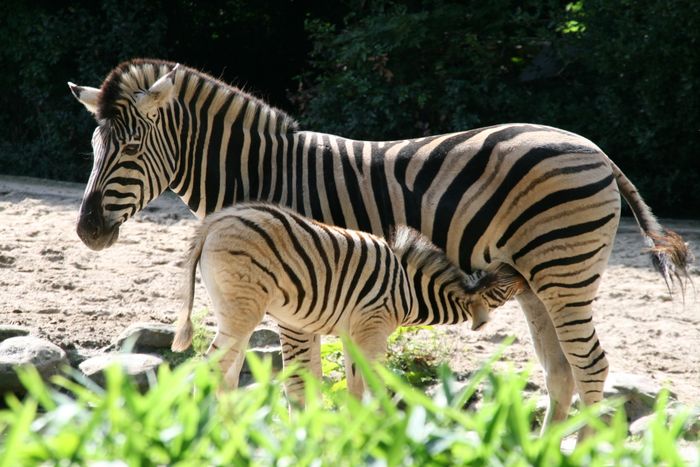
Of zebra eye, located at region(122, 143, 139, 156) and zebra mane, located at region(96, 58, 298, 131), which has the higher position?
zebra mane, located at region(96, 58, 298, 131)

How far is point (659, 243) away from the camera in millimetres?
6352

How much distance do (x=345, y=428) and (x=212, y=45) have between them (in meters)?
15.7

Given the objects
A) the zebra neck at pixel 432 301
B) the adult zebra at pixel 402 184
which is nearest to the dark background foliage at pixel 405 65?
the adult zebra at pixel 402 184

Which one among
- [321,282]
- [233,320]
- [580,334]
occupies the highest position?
[321,282]

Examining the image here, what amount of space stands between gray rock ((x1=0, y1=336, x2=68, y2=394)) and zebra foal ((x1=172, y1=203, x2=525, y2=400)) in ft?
6.06

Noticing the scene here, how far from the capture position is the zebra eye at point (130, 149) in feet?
19.7

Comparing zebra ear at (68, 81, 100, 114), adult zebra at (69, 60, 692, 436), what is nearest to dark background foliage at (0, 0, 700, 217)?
adult zebra at (69, 60, 692, 436)

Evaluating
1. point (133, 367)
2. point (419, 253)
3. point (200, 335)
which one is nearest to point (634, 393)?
point (419, 253)

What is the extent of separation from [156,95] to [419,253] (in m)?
1.78

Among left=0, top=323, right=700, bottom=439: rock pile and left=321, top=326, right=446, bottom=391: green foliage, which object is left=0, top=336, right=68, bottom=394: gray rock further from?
left=321, top=326, right=446, bottom=391: green foliage

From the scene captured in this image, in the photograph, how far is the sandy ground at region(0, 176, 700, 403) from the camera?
26.2 ft

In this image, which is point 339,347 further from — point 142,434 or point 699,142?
point 699,142

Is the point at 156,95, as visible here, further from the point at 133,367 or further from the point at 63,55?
the point at 63,55

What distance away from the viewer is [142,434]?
253 centimetres
